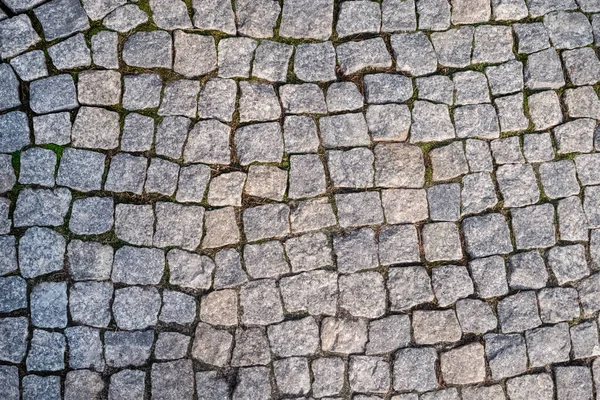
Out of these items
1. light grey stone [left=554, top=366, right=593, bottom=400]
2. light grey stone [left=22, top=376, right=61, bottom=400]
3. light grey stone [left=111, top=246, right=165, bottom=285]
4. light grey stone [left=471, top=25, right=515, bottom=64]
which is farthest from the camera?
light grey stone [left=471, top=25, right=515, bottom=64]

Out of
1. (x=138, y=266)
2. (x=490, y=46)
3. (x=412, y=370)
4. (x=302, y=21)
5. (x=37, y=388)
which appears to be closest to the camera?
(x=37, y=388)

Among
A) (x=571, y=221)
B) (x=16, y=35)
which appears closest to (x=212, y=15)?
(x=16, y=35)

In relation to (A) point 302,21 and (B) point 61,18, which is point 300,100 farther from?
(B) point 61,18

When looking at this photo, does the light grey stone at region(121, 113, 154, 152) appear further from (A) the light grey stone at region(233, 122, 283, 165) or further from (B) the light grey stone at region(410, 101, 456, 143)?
(B) the light grey stone at region(410, 101, 456, 143)

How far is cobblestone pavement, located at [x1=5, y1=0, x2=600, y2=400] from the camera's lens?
4148mm

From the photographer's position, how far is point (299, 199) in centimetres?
430

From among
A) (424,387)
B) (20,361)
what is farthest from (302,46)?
(20,361)

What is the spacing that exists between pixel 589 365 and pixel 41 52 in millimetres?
4659

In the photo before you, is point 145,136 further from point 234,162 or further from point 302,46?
point 302,46

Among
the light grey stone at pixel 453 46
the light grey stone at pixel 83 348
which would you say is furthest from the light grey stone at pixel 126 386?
the light grey stone at pixel 453 46

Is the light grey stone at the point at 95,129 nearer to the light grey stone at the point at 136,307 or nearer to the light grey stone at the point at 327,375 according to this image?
the light grey stone at the point at 136,307

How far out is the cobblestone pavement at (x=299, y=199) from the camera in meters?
4.15

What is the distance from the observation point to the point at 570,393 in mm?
4379

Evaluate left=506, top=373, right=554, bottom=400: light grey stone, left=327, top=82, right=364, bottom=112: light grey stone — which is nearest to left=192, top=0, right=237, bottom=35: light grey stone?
left=327, top=82, right=364, bottom=112: light grey stone
